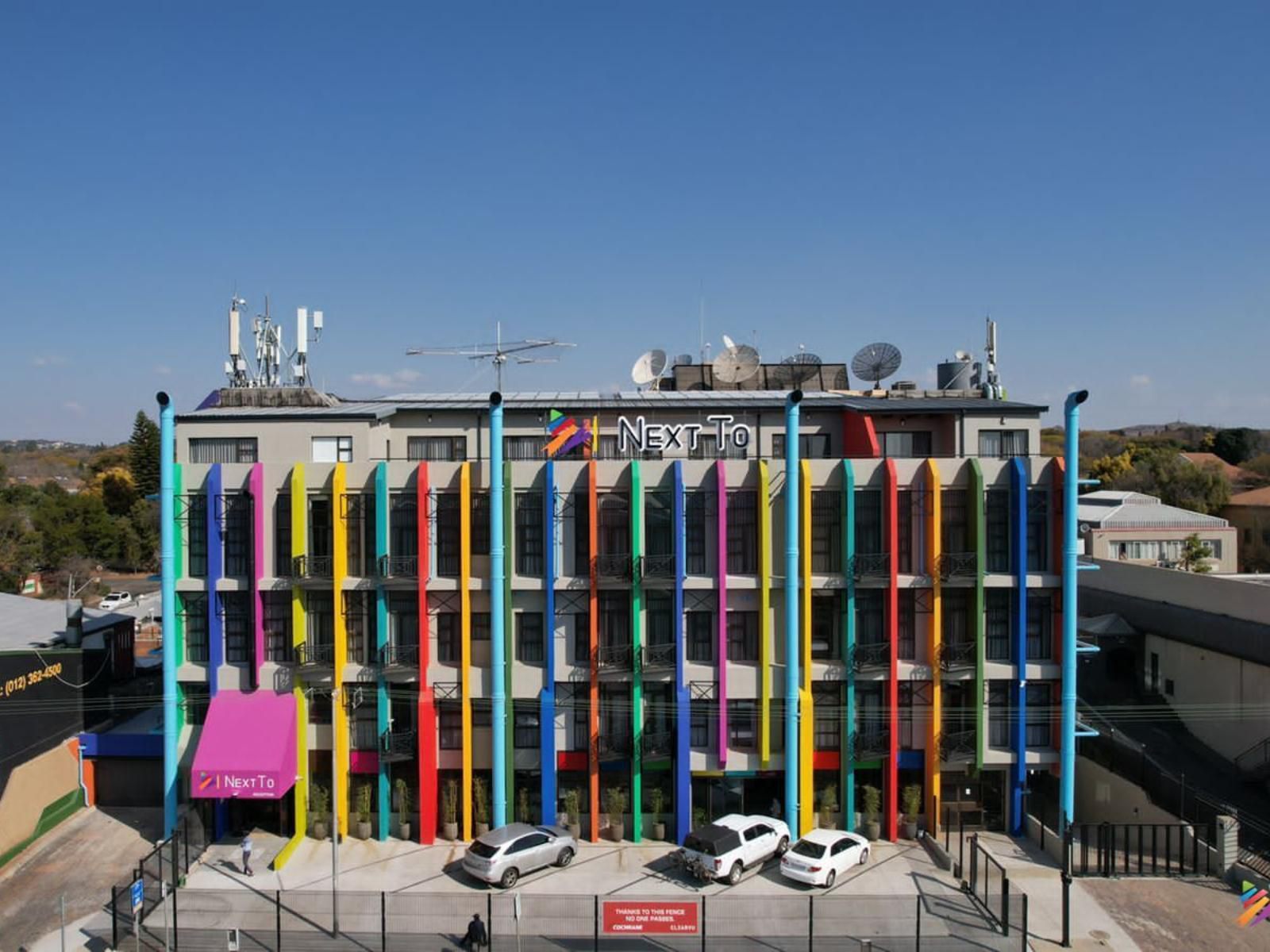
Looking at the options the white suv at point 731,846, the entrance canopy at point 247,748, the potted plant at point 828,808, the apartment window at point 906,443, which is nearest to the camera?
the white suv at point 731,846

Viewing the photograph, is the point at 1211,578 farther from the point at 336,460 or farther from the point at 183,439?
the point at 183,439

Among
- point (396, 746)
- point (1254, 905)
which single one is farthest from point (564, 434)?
point (1254, 905)

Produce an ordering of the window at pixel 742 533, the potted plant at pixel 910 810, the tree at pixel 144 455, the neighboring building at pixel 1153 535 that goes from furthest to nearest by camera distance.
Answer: the tree at pixel 144 455
the neighboring building at pixel 1153 535
the window at pixel 742 533
the potted plant at pixel 910 810

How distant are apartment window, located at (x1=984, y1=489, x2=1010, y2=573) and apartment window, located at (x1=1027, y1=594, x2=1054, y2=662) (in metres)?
1.70

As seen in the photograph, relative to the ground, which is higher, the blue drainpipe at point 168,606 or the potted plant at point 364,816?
the blue drainpipe at point 168,606

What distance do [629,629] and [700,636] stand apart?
2.67 m

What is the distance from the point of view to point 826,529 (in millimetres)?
34438

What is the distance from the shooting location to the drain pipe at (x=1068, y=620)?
33.2 meters

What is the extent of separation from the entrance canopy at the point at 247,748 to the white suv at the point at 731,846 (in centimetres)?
1393

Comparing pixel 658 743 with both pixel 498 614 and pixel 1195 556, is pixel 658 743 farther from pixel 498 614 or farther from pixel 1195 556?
pixel 1195 556

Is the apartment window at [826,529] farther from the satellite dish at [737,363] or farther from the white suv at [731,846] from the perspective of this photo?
the satellite dish at [737,363]

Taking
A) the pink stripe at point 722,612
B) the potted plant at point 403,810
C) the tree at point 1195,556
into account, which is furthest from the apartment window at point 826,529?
the tree at point 1195,556

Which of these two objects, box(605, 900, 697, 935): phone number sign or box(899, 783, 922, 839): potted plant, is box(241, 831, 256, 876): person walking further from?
box(899, 783, 922, 839): potted plant

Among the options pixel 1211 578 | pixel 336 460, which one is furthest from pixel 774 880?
pixel 1211 578
